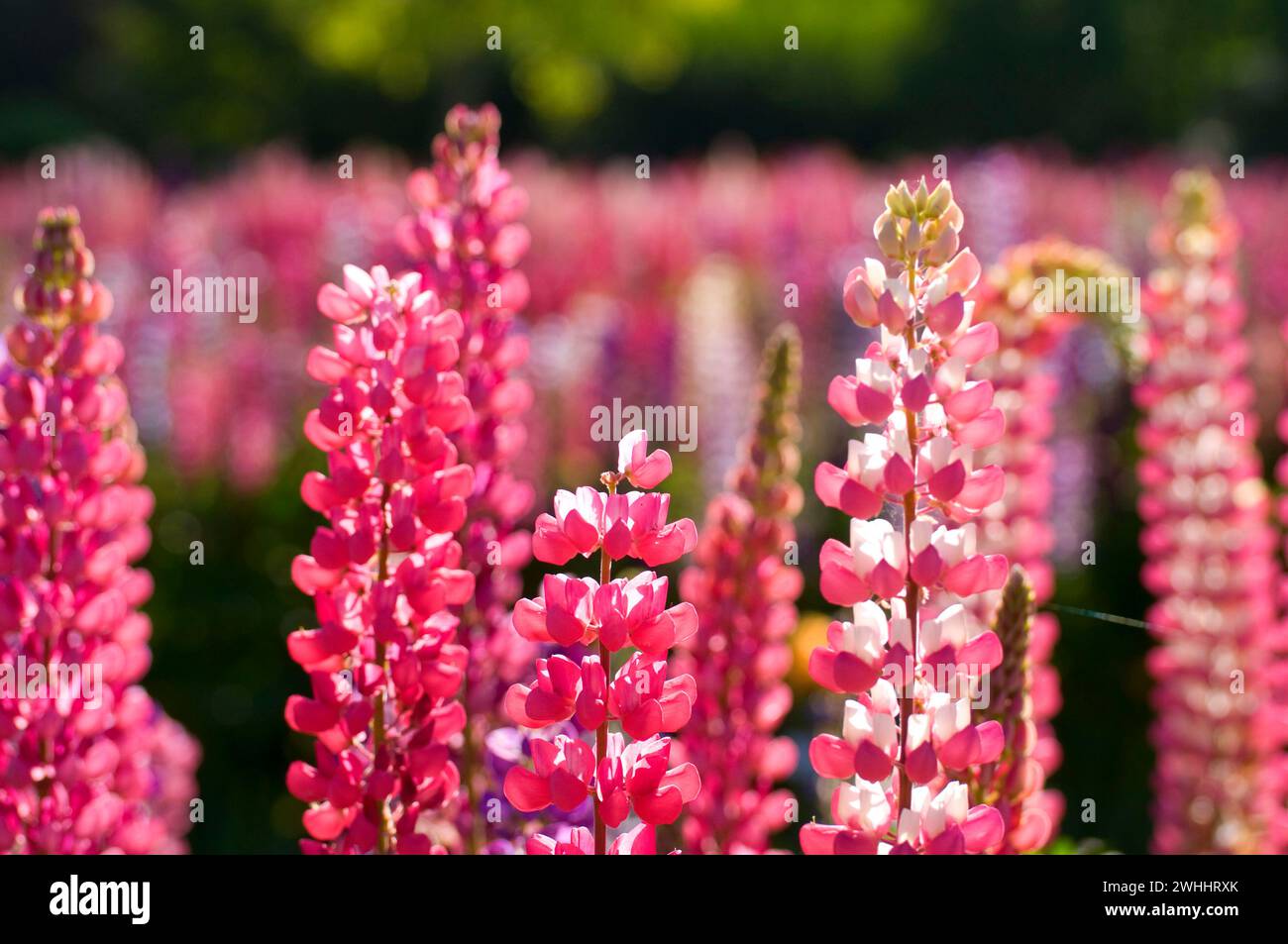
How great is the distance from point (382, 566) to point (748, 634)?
1.22ft

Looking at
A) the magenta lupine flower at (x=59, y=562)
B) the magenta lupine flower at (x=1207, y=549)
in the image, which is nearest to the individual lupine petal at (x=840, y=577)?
the magenta lupine flower at (x=59, y=562)

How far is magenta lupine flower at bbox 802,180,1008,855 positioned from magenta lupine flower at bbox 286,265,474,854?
23 cm

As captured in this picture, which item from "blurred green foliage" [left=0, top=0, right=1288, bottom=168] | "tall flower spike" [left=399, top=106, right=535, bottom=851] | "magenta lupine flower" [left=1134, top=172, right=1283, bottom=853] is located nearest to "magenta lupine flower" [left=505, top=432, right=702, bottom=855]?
"tall flower spike" [left=399, top=106, right=535, bottom=851]

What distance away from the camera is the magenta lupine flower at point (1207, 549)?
5.68 ft

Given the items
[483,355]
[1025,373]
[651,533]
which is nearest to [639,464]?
[651,533]

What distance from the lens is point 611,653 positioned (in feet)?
2.74

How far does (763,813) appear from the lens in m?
1.14

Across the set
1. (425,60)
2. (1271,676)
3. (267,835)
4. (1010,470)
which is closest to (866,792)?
(1010,470)

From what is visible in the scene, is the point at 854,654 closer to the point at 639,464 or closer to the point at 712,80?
the point at 639,464

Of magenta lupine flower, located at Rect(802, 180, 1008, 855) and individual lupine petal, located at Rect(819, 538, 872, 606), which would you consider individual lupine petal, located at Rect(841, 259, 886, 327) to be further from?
individual lupine petal, located at Rect(819, 538, 872, 606)

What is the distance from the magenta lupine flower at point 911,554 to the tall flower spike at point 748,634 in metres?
0.27

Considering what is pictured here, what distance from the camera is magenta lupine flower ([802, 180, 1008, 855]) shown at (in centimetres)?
83

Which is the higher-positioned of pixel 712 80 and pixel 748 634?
pixel 712 80
